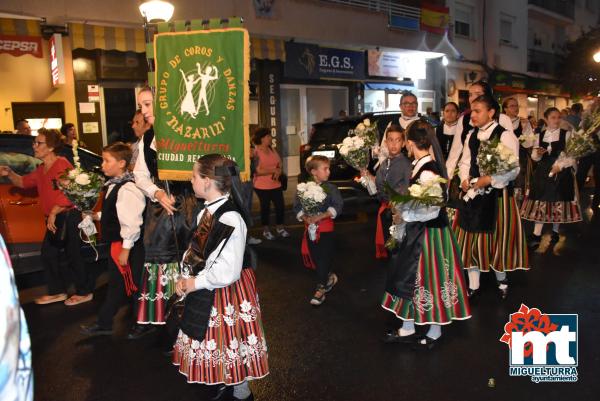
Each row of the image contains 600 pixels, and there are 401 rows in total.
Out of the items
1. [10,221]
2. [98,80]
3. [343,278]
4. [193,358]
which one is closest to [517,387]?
[193,358]

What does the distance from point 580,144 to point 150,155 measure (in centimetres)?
597

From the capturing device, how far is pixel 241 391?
11.9 feet

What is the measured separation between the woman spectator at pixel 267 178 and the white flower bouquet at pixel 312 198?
3.28 meters

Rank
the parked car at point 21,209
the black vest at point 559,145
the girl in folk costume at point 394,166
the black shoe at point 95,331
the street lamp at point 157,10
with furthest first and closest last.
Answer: the street lamp at point 157,10
the black vest at point 559,145
the parked car at point 21,209
the girl in folk costume at point 394,166
the black shoe at point 95,331

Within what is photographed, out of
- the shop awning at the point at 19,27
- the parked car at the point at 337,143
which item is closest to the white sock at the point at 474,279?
the parked car at the point at 337,143

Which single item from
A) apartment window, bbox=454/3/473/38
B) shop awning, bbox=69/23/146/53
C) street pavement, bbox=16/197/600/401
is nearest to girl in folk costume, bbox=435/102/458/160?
street pavement, bbox=16/197/600/401

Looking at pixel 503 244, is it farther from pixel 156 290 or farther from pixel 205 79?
pixel 205 79

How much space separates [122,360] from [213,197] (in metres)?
1.97

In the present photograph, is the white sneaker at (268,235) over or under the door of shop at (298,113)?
under

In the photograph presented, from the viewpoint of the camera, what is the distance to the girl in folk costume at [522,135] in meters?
7.84

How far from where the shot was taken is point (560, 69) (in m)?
32.8

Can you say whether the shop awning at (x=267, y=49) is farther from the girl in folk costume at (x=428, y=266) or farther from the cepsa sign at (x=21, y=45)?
the girl in folk costume at (x=428, y=266)

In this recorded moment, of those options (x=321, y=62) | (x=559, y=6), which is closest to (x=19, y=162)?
(x=321, y=62)

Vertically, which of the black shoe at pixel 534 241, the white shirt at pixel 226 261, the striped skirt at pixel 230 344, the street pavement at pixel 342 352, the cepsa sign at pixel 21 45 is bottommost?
the street pavement at pixel 342 352
